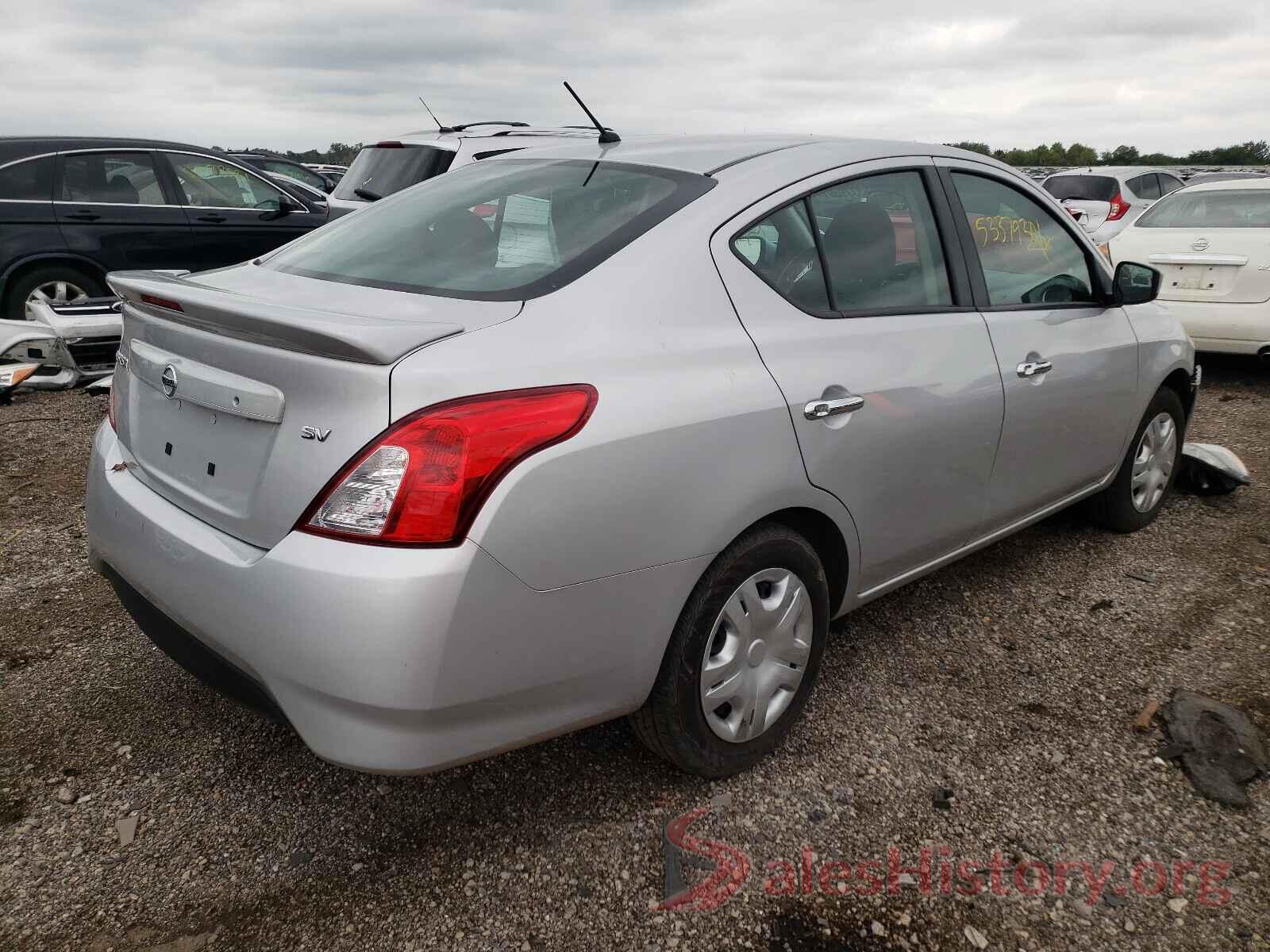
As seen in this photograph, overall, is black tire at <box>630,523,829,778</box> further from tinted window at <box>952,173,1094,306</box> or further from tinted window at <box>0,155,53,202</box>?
tinted window at <box>0,155,53,202</box>

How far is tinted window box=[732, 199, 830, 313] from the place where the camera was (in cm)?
227

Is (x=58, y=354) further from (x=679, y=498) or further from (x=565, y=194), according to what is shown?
(x=679, y=498)

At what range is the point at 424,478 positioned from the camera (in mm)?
1654

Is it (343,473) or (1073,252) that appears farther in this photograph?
(1073,252)

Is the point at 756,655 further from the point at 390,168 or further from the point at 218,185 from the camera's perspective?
the point at 218,185

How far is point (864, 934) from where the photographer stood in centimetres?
192

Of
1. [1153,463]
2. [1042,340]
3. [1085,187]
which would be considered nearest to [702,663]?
[1042,340]

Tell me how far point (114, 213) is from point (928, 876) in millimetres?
7211

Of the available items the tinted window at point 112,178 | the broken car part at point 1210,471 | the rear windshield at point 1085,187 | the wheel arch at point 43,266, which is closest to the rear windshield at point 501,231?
the broken car part at point 1210,471

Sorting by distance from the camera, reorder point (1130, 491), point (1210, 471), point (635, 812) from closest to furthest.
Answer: point (635, 812), point (1130, 491), point (1210, 471)

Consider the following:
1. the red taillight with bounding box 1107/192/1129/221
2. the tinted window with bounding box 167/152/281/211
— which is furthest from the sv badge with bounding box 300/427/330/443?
the red taillight with bounding box 1107/192/1129/221

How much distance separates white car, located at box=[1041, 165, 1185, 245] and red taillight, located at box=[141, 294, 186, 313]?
11.2 metres

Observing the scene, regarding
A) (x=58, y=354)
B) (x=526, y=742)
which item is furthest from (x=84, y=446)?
(x=526, y=742)

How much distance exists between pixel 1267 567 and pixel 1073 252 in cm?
155
